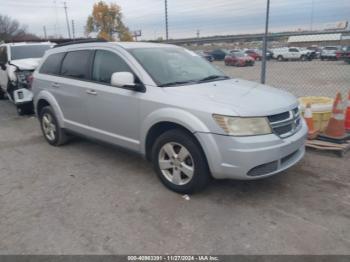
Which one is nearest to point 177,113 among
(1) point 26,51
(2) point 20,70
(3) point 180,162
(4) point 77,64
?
(3) point 180,162

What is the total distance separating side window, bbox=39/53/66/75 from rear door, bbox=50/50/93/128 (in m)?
0.12

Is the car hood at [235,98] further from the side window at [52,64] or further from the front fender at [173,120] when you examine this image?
the side window at [52,64]

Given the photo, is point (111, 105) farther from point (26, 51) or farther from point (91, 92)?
point (26, 51)

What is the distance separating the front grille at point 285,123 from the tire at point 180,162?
0.82 metres

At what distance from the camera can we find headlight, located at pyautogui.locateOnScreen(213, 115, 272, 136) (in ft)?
9.96

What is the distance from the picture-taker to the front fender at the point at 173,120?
125 inches

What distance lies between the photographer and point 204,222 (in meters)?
3.04

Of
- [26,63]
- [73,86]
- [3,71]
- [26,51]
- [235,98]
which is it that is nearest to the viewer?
[235,98]

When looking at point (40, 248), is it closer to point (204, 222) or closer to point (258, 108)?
point (204, 222)

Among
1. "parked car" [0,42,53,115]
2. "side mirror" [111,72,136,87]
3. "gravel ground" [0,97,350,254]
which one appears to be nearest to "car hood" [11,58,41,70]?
"parked car" [0,42,53,115]

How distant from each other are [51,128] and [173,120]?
2.94 m

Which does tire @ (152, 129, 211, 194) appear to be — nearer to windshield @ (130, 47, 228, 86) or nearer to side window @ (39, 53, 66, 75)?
windshield @ (130, 47, 228, 86)

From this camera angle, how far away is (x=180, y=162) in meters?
3.46

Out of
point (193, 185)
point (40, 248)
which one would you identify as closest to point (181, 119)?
point (193, 185)
